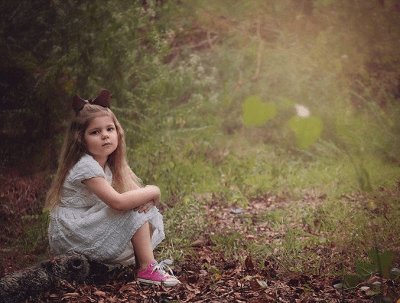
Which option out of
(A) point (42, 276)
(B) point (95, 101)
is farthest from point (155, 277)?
(B) point (95, 101)

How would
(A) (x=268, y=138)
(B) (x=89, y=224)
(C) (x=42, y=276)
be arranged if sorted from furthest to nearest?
(A) (x=268, y=138)
(B) (x=89, y=224)
(C) (x=42, y=276)

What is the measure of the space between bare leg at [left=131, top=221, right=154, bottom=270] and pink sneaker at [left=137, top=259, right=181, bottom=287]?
6 cm

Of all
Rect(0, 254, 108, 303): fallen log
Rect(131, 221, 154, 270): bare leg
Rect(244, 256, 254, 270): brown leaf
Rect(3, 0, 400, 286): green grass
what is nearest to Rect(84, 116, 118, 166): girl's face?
Rect(131, 221, 154, 270): bare leg

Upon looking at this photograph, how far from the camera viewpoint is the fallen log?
256 cm

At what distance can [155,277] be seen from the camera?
287 cm

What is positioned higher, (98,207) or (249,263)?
(98,207)

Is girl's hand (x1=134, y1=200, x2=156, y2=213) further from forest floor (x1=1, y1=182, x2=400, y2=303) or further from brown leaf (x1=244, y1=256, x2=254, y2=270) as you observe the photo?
brown leaf (x1=244, y1=256, x2=254, y2=270)

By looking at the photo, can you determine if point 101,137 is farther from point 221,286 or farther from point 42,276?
point 221,286

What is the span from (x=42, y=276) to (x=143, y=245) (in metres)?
0.62

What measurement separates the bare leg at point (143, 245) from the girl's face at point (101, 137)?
1.82 ft

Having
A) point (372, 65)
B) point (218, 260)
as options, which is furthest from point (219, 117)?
point (218, 260)

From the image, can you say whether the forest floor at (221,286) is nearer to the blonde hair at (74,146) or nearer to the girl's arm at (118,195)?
the girl's arm at (118,195)

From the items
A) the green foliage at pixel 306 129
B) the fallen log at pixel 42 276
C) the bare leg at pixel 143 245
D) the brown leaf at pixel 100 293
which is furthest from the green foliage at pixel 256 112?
the brown leaf at pixel 100 293

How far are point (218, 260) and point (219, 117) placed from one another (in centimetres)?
447
